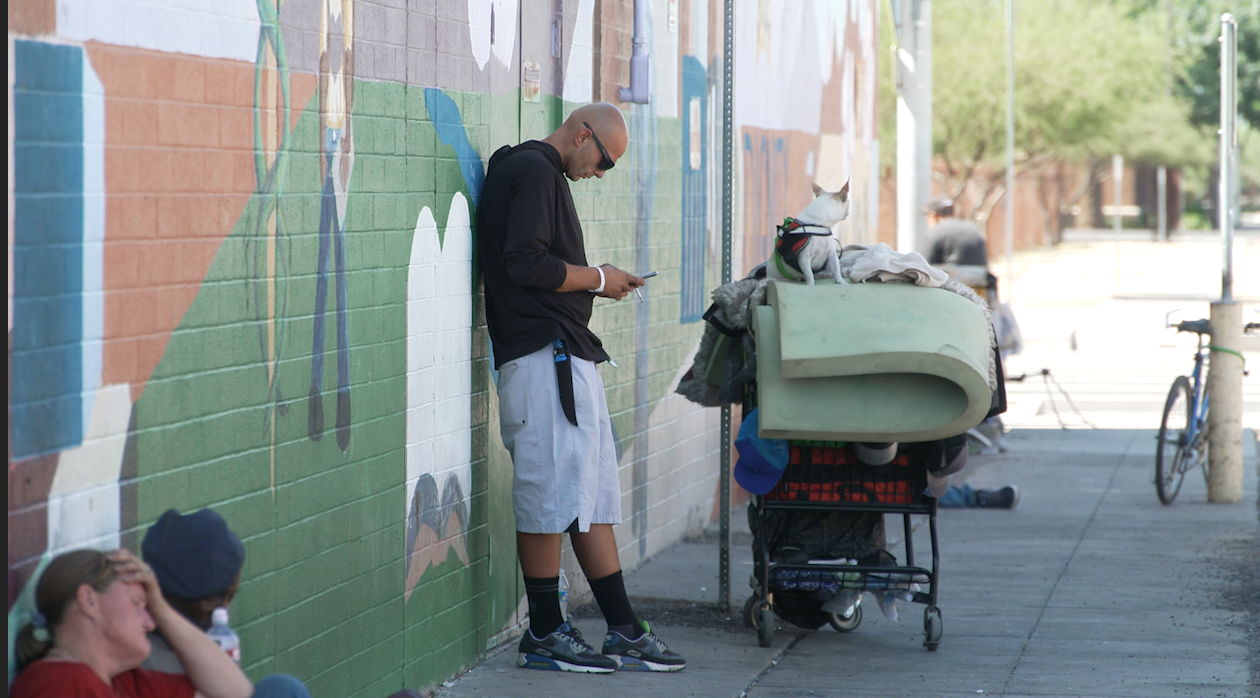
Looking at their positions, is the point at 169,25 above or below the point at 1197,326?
above

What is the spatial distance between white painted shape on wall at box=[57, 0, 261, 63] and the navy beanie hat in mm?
1112

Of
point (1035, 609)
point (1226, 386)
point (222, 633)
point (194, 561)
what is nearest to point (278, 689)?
point (222, 633)

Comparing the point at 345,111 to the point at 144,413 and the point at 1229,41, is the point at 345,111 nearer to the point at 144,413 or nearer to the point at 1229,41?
the point at 144,413

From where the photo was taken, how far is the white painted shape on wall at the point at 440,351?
5.34 meters

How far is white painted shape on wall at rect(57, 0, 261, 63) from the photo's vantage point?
3425 mm

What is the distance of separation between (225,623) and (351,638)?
1412mm

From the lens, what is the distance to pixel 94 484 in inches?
139

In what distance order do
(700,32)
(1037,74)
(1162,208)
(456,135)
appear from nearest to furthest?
(456,135), (700,32), (1037,74), (1162,208)

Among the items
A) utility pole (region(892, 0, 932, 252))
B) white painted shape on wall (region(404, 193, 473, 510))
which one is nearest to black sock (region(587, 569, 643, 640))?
white painted shape on wall (region(404, 193, 473, 510))

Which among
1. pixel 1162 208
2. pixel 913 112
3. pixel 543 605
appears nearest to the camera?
pixel 543 605

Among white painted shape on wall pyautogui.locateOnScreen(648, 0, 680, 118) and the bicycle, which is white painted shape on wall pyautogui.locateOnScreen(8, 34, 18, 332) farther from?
the bicycle

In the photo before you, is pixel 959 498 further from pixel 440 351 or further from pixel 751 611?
pixel 440 351

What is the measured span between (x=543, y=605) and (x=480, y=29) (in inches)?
85.4

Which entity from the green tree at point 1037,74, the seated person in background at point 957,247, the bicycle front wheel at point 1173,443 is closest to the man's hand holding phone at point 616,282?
the bicycle front wheel at point 1173,443
